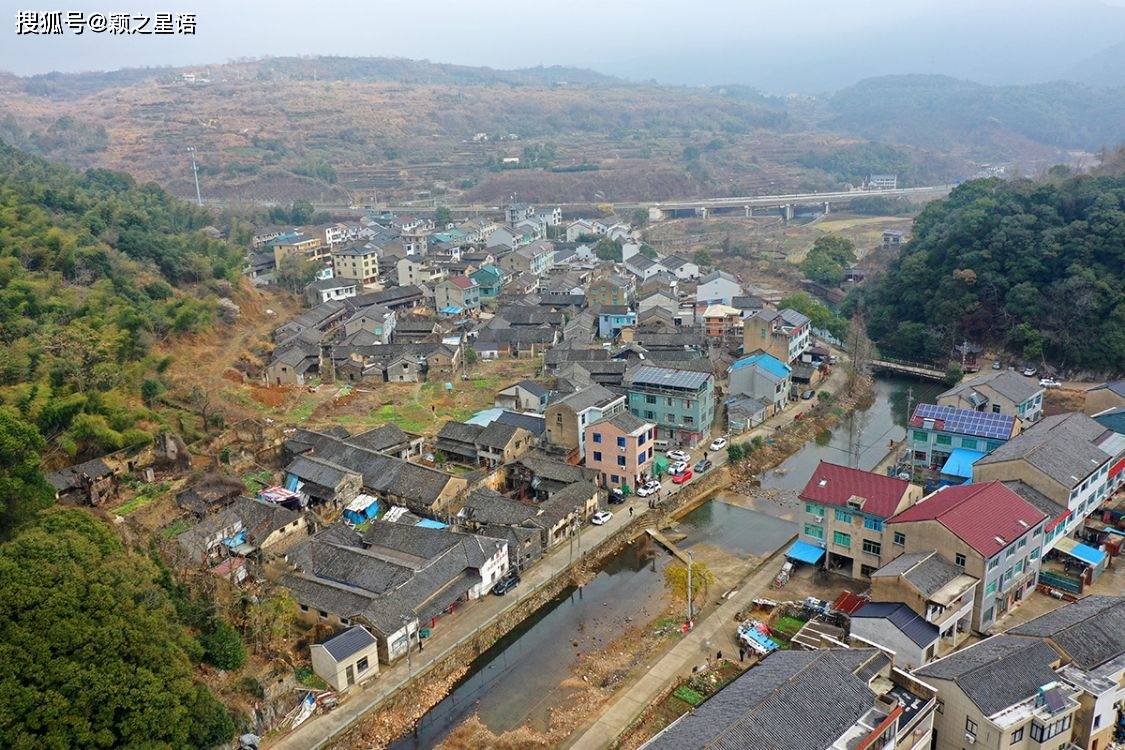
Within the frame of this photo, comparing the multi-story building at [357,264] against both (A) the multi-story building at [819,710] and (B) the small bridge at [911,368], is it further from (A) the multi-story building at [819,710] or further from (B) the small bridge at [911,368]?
(A) the multi-story building at [819,710]

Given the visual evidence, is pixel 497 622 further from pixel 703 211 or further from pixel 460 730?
pixel 703 211

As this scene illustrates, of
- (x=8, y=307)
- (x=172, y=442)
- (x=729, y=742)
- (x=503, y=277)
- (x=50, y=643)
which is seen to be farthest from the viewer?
(x=503, y=277)

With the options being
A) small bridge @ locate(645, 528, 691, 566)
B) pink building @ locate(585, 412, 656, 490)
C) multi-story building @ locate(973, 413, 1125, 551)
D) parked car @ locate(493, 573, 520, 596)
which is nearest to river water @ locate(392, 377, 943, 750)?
small bridge @ locate(645, 528, 691, 566)

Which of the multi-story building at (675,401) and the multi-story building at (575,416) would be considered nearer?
the multi-story building at (575,416)

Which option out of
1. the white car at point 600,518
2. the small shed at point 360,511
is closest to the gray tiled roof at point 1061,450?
the white car at point 600,518

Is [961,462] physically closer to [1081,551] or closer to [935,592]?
[1081,551]

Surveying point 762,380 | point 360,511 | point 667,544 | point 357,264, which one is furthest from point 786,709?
point 357,264

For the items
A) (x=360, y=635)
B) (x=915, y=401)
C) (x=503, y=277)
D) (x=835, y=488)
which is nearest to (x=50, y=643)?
(x=360, y=635)
